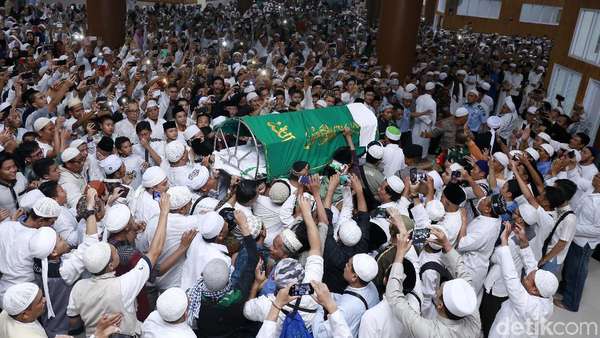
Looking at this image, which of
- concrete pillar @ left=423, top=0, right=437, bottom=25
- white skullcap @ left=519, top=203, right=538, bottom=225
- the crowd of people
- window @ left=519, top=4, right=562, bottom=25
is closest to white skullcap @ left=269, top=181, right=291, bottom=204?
the crowd of people

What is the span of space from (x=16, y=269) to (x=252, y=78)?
5.95 metres

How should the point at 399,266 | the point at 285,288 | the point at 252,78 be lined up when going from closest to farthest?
the point at 285,288
the point at 399,266
the point at 252,78

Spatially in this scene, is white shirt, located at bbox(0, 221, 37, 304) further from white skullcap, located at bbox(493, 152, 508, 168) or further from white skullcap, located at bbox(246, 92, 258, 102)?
white skullcap, located at bbox(493, 152, 508, 168)

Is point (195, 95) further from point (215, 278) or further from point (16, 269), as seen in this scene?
point (215, 278)

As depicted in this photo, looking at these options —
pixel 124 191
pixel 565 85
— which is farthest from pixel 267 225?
pixel 565 85

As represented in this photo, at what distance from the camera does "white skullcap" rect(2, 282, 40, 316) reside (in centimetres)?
233

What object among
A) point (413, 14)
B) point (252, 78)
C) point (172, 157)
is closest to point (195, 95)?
point (252, 78)

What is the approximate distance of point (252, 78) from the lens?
27.6ft

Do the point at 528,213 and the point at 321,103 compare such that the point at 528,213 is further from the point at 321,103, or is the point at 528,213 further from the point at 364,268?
the point at 321,103

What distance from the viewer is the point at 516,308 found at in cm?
291

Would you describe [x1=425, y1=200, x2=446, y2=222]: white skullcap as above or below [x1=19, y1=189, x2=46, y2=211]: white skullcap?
below

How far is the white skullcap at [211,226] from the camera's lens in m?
2.99

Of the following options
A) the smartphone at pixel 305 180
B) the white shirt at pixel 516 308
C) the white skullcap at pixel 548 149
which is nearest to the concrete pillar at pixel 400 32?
the white skullcap at pixel 548 149

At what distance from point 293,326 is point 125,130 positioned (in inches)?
163
